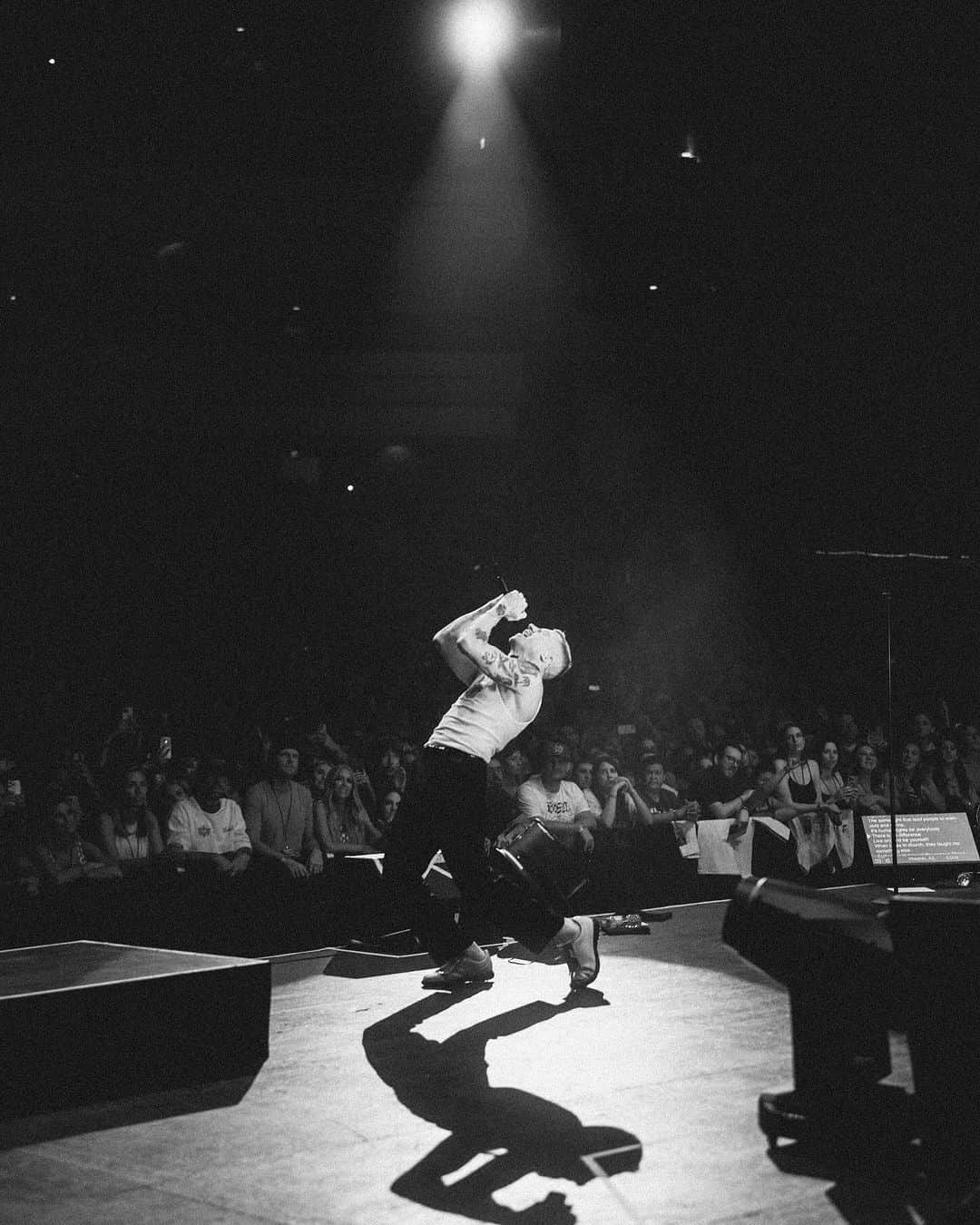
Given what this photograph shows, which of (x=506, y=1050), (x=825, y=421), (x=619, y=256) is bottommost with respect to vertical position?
(x=506, y=1050)

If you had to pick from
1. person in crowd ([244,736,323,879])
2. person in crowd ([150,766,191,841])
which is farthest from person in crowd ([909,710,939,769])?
person in crowd ([150,766,191,841])

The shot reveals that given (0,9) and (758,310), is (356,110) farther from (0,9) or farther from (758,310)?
(758,310)

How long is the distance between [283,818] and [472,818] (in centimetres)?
327

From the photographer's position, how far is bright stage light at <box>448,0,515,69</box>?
8359 mm

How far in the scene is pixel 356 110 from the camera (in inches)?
395

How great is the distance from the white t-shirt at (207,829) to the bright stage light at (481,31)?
511cm

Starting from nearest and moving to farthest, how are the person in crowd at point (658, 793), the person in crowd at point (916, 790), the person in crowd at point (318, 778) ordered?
1. the person in crowd at point (318, 778)
2. the person in crowd at point (658, 793)
3. the person in crowd at point (916, 790)

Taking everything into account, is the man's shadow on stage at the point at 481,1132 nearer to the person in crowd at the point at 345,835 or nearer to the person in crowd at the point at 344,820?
the person in crowd at the point at 345,835

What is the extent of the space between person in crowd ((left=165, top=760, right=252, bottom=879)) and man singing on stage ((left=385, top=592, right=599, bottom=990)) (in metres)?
2.35

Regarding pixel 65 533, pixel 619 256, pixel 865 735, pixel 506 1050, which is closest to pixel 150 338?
pixel 65 533

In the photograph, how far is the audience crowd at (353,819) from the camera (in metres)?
6.58

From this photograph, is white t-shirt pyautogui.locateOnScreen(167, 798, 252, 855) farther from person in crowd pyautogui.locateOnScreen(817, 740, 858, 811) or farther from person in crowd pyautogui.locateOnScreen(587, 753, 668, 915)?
person in crowd pyautogui.locateOnScreen(817, 740, 858, 811)

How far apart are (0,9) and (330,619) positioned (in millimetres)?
9384

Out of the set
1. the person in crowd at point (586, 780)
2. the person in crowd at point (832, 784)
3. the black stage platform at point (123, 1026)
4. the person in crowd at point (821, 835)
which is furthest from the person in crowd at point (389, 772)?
the black stage platform at point (123, 1026)
